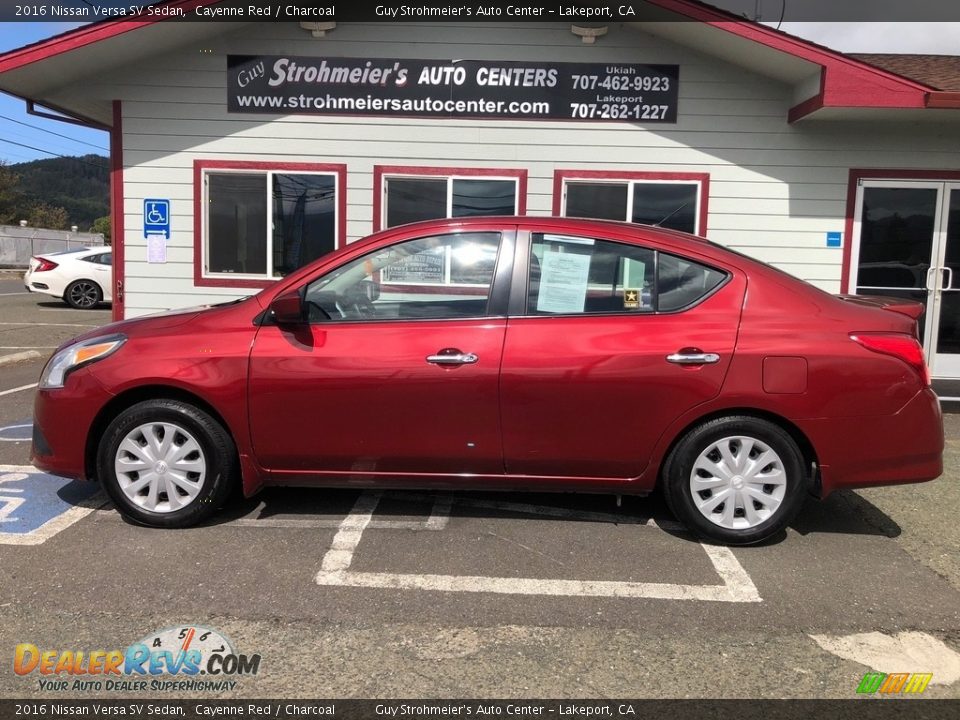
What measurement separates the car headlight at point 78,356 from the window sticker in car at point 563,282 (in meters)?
2.24

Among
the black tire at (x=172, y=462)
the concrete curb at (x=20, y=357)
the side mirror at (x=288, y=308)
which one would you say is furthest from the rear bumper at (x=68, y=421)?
the concrete curb at (x=20, y=357)

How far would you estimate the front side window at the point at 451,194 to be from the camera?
7.95 metres

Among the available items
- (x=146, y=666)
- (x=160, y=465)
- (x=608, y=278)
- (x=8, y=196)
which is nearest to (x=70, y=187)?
(x=8, y=196)

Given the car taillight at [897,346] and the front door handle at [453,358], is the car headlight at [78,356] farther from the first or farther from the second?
the car taillight at [897,346]

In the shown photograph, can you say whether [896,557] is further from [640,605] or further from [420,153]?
[420,153]

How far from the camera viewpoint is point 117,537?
3875mm

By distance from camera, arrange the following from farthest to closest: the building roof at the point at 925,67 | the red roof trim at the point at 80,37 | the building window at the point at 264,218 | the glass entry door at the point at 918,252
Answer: the building window at the point at 264,218, the glass entry door at the point at 918,252, the building roof at the point at 925,67, the red roof trim at the point at 80,37

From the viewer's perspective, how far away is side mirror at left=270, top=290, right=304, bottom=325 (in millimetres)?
3744

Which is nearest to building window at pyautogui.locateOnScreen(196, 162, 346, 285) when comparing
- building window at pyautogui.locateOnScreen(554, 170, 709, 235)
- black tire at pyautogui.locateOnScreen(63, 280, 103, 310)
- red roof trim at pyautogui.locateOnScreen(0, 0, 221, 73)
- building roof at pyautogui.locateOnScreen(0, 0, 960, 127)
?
building roof at pyautogui.locateOnScreen(0, 0, 960, 127)

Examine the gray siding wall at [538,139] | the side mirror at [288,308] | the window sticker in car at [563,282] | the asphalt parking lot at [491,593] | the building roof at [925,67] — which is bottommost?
the asphalt parking lot at [491,593]

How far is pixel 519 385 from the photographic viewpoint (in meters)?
3.72

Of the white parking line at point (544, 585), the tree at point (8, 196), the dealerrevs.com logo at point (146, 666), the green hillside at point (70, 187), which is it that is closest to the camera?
the dealerrevs.com logo at point (146, 666)

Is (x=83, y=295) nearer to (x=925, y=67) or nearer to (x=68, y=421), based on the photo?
(x=68, y=421)

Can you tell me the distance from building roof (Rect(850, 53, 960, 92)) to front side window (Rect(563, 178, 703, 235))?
7.06ft
